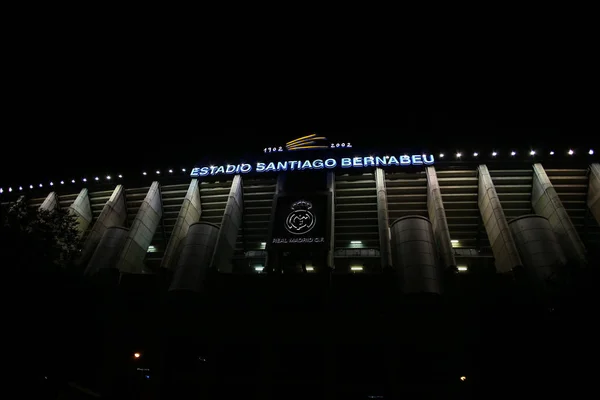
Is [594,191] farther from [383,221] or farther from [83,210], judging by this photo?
[83,210]

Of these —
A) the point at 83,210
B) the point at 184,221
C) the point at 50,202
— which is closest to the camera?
the point at 184,221

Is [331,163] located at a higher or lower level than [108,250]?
higher

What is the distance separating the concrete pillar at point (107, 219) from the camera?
37906 mm

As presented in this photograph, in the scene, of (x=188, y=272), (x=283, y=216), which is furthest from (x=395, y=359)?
(x=188, y=272)

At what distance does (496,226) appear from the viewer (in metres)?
32.8

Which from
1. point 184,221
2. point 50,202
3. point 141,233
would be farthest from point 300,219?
point 50,202

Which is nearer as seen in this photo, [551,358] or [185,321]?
[551,358]

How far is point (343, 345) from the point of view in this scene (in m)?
26.2

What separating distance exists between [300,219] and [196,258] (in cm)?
1000

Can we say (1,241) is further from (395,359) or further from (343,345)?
(395,359)

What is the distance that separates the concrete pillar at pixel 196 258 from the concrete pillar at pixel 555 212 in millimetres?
30266

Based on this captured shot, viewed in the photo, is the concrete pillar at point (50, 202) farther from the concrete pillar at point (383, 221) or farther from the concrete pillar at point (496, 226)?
the concrete pillar at point (496, 226)

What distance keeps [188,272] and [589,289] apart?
27.5 m

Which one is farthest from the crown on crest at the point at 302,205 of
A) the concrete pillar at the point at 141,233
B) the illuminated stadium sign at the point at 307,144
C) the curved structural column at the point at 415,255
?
the concrete pillar at the point at 141,233
